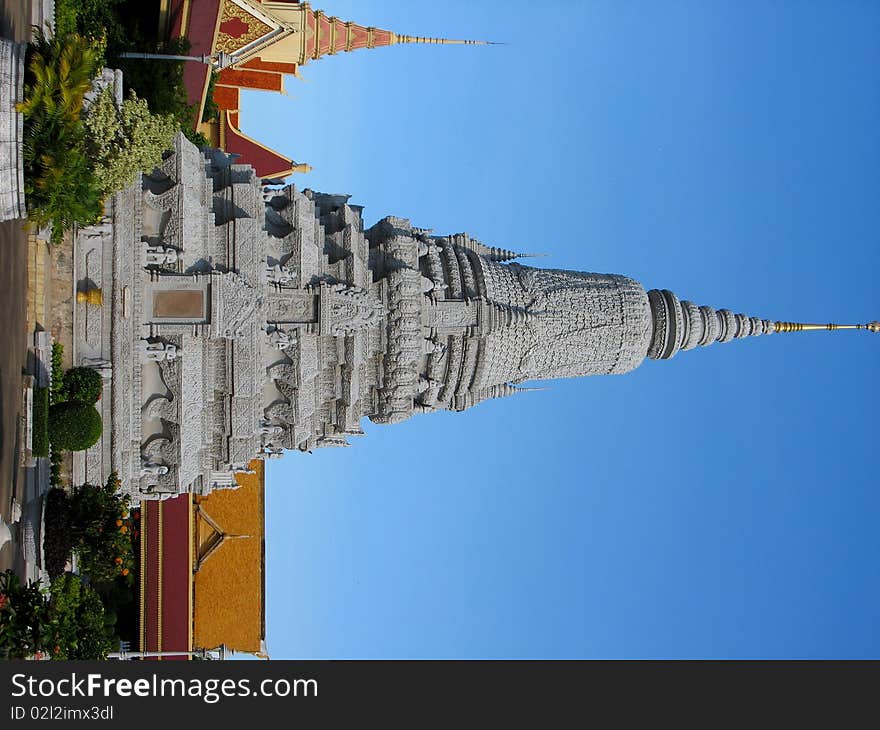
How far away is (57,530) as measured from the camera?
2020 centimetres

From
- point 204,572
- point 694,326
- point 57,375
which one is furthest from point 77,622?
point 694,326

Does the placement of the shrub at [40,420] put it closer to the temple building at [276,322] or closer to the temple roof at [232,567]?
the temple building at [276,322]

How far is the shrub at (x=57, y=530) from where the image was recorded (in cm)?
2014

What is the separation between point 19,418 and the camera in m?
19.3

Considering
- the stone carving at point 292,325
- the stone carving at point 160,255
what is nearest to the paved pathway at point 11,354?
the stone carving at point 292,325

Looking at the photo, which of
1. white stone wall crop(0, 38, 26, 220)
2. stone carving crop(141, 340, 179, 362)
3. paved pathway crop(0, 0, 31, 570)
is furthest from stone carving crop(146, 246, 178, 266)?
white stone wall crop(0, 38, 26, 220)

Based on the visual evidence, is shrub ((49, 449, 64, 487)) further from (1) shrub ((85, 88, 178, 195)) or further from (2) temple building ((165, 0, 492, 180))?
(2) temple building ((165, 0, 492, 180))

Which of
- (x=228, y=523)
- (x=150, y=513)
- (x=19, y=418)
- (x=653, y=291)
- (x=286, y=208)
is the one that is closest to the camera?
(x=19, y=418)

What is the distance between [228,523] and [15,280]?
1532 cm

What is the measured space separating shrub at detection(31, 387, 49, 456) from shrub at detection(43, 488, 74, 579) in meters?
1.16

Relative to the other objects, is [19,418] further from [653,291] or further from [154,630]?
[653,291]

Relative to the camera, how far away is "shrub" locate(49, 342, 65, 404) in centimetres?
1984

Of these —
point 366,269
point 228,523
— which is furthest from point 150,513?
point 366,269
